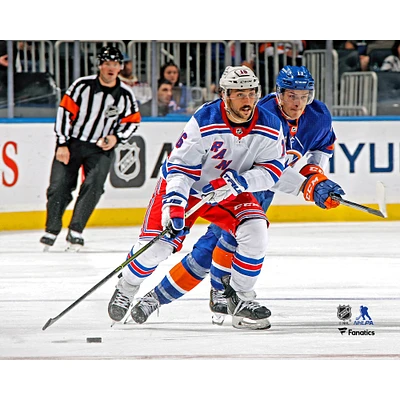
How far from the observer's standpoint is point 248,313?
3406 millimetres

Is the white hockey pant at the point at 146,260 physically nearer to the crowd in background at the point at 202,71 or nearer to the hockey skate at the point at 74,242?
the hockey skate at the point at 74,242

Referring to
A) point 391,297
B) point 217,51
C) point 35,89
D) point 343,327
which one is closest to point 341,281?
point 391,297

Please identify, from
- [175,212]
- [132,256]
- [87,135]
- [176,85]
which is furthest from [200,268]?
[176,85]

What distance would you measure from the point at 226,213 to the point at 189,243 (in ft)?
2.41

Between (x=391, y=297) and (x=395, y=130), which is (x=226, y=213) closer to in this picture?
(x=391, y=297)

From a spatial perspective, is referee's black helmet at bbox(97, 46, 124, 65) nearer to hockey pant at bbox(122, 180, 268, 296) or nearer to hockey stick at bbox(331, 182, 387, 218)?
hockey pant at bbox(122, 180, 268, 296)

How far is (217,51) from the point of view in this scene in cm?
402

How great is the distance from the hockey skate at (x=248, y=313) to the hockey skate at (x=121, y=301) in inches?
14.7

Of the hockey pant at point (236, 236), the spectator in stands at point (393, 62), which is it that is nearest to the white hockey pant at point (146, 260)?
the hockey pant at point (236, 236)

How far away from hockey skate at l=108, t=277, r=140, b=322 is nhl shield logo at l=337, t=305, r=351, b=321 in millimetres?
765

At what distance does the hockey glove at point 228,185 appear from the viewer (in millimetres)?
3195

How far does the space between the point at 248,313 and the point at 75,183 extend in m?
1.05

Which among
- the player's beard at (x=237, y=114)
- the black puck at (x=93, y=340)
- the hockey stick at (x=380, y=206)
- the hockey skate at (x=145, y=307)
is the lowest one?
the black puck at (x=93, y=340)

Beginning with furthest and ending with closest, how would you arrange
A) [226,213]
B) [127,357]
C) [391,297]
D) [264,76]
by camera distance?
1. [264,76]
2. [391,297]
3. [226,213]
4. [127,357]
